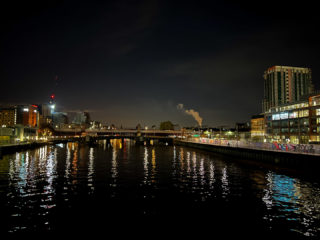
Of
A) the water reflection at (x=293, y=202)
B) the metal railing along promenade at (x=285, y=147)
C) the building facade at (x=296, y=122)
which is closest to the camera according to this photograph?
the water reflection at (x=293, y=202)

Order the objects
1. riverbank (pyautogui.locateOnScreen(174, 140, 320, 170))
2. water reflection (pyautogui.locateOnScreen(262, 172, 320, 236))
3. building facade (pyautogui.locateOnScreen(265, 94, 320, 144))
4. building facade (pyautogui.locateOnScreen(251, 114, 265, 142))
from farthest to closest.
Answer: building facade (pyautogui.locateOnScreen(251, 114, 265, 142))
building facade (pyautogui.locateOnScreen(265, 94, 320, 144))
riverbank (pyautogui.locateOnScreen(174, 140, 320, 170))
water reflection (pyautogui.locateOnScreen(262, 172, 320, 236))

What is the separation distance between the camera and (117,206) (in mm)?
20891

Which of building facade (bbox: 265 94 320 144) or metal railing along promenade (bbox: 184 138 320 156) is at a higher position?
building facade (bbox: 265 94 320 144)

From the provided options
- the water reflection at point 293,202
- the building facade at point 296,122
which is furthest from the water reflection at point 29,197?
the building facade at point 296,122

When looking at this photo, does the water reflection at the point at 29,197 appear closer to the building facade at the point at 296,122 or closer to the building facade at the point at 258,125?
the building facade at the point at 296,122

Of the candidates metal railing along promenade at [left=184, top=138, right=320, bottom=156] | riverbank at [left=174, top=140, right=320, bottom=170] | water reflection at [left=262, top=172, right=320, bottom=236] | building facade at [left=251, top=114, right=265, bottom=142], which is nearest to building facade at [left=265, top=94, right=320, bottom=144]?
building facade at [left=251, top=114, right=265, bottom=142]

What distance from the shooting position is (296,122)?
11769cm

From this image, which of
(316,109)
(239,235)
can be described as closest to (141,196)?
(239,235)

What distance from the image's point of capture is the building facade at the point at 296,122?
10475 cm

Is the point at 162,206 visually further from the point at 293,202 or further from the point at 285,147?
the point at 285,147

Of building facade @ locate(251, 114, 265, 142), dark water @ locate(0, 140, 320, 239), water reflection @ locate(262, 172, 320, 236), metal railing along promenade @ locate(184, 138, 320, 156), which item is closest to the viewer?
dark water @ locate(0, 140, 320, 239)

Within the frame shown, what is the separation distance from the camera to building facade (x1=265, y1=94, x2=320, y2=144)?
10475 cm

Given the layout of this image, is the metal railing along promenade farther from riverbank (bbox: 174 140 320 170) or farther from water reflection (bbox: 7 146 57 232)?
water reflection (bbox: 7 146 57 232)

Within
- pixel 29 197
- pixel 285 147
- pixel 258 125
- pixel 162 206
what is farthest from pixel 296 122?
pixel 29 197
